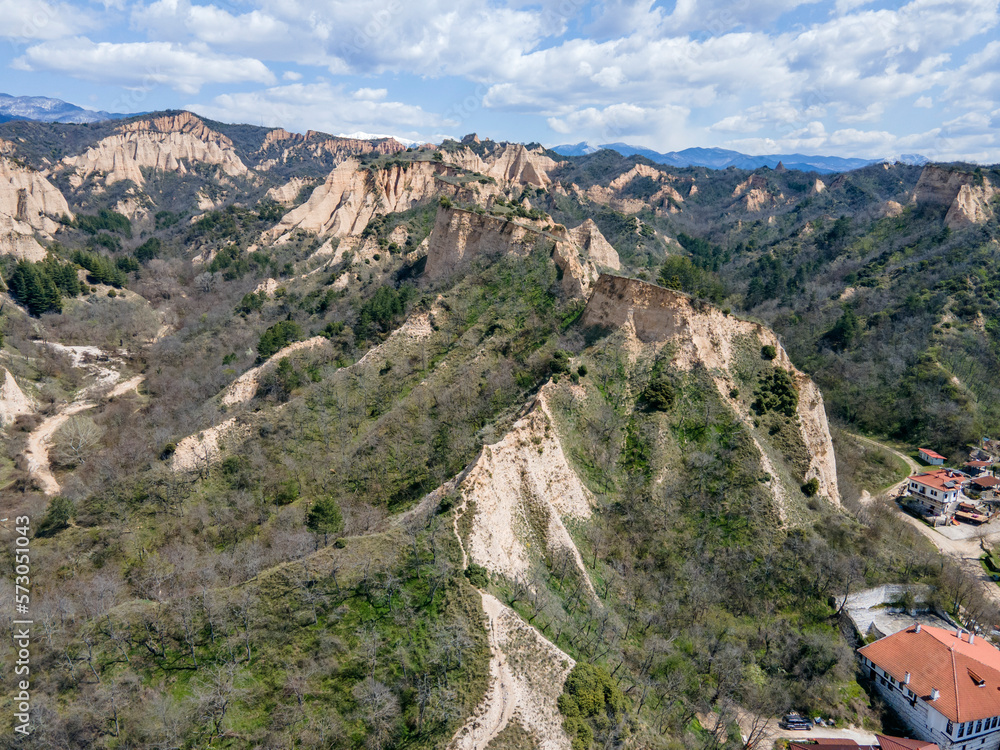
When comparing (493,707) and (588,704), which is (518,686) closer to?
(493,707)

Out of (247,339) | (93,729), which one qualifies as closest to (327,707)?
(93,729)

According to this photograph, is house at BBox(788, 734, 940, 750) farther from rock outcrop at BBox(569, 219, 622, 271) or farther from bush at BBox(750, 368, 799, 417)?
rock outcrop at BBox(569, 219, 622, 271)

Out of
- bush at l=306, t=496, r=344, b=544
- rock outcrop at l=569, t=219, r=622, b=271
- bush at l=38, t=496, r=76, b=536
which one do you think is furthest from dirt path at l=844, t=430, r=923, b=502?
bush at l=38, t=496, r=76, b=536

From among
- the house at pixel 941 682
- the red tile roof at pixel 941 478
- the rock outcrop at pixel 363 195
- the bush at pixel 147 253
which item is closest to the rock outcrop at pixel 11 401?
the rock outcrop at pixel 363 195

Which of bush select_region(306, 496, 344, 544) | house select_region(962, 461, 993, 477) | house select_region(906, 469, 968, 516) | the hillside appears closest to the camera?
the hillside

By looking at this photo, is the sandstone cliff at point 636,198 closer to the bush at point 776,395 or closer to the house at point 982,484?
the house at point 982,484

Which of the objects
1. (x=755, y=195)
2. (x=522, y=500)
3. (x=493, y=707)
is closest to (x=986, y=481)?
(x=522, y=500)
